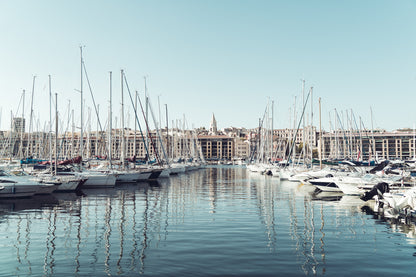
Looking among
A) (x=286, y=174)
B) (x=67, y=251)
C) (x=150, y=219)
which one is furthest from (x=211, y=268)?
(x=286, y=174)

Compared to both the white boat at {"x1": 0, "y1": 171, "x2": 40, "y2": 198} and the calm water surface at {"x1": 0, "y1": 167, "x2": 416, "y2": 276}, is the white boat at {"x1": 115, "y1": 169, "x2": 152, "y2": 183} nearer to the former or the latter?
the white boat at {"x1": 0, "y1": 171, "x2": 40, "y2": 198}

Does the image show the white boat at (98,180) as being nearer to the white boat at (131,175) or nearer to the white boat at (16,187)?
the white boat at (131,175)

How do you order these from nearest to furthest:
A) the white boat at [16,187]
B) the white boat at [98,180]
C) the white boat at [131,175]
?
the white boat at [16,187]
the white boat at [98,180]
the white boat at [131,175]

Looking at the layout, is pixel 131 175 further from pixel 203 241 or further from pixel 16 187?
pixel 203 241

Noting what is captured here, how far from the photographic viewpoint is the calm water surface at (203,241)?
11.4 m

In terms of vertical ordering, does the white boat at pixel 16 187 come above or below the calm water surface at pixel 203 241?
above

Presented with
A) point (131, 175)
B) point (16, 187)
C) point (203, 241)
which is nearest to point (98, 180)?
point (131, 175)

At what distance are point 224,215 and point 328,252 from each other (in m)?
8.99

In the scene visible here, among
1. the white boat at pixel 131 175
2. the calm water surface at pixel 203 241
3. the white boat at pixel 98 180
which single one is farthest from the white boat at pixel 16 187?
the white boat at pixel 131 175

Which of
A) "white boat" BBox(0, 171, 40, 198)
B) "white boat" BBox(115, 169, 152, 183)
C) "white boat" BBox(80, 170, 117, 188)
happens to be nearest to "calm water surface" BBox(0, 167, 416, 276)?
"white boat" BBox(0, 171, 40, 198)

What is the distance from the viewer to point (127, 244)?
14383 millimetres

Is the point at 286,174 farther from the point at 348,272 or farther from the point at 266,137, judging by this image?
the point at 348,272

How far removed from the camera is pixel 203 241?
14.9m

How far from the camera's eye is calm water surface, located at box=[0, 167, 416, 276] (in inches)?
449
